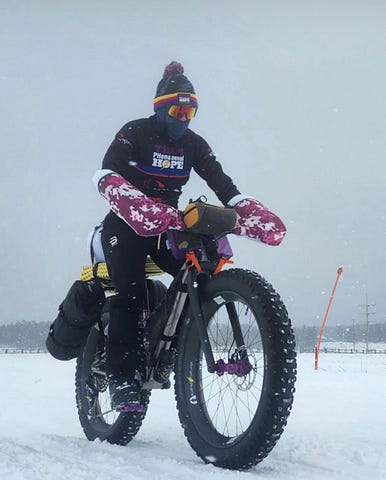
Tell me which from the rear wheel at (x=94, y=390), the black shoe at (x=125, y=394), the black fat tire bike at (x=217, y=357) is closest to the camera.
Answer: the black fat tire bike at (x=217, y=357)

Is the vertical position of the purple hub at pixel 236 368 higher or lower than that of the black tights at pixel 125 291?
lower

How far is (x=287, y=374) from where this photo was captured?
256 centimetres

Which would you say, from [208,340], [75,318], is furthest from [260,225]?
[75,318]

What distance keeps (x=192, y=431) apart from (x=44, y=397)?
448cm

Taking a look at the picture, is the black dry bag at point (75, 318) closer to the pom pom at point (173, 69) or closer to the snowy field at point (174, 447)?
the snowy field at point (174, 447)

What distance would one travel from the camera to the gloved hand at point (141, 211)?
10.4ft

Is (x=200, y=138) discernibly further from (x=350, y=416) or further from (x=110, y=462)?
(x=350, y=416)

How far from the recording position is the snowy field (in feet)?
7.66

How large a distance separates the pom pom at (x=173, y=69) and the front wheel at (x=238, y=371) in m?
1.66

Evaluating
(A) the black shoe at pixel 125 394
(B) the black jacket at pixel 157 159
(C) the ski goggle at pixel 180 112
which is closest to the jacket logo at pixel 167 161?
(B) the black jacket at pixel 157 159

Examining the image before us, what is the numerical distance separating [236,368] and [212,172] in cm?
167

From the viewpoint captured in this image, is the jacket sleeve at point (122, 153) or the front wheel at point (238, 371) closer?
the front wheel at point (238, 371)

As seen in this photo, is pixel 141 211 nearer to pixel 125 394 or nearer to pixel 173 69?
pixel 125 394

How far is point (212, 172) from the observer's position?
13.3ft
